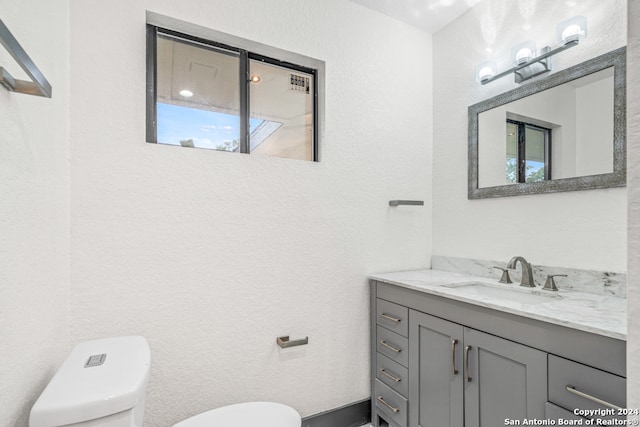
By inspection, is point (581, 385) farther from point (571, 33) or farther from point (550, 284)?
point (571, 33)

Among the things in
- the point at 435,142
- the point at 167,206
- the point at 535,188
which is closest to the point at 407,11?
the point at 435,142

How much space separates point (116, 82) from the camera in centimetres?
145

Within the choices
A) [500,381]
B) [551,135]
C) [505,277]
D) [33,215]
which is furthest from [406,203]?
[33,215]

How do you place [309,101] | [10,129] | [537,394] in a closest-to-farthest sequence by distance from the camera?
Answer: [10,129] < [537,394] < [309,101]

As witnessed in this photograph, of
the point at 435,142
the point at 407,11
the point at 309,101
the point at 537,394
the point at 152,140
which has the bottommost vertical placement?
the point at 537,394

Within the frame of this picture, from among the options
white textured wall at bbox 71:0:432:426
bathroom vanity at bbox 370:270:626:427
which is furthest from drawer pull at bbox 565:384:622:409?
white textured wall at bbox 71:0:432:426

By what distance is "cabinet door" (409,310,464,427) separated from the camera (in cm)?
146

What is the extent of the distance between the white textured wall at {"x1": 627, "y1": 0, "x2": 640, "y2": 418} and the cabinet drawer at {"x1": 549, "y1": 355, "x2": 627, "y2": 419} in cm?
79

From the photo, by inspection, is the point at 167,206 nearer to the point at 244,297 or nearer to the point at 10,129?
the point at 244,297

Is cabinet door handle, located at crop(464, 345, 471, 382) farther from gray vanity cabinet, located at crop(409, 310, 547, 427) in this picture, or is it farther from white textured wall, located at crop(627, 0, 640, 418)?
white textured wall, located at crop(627, 0, 640, 418)

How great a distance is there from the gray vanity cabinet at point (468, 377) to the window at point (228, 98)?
1262 mm

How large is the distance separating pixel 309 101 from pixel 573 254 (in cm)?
171

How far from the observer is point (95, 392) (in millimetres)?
869

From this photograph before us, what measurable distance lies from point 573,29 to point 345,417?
2465 millimetres
